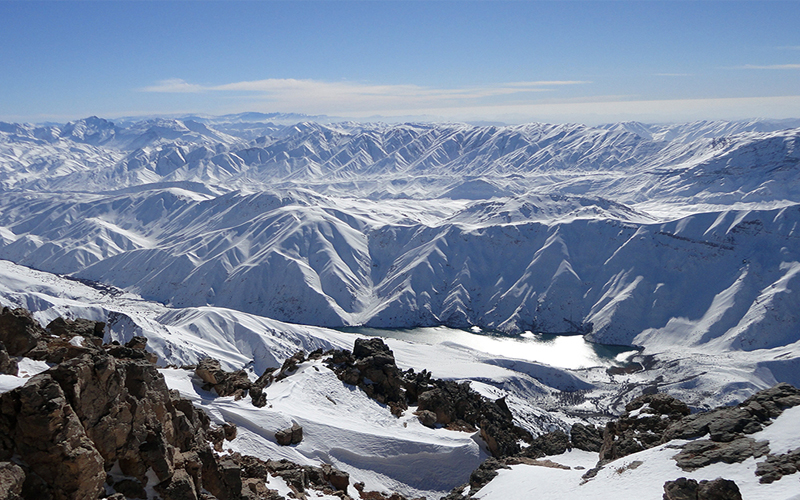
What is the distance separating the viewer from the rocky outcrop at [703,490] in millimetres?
22562

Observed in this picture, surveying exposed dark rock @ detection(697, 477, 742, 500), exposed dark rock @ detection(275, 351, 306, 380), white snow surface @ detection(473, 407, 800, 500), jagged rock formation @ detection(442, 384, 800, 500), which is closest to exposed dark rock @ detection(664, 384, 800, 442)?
jagged rock formation @ detection(442, 384, 800, 500)

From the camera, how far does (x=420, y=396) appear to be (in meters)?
60.4

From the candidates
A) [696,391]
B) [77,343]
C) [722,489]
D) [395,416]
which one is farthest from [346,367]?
[696,391]

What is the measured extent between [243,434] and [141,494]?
18.7m

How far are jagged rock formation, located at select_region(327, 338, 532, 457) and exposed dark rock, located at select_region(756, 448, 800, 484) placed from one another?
3045cm

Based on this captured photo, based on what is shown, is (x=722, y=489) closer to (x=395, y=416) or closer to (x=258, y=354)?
(x=395, y=416)

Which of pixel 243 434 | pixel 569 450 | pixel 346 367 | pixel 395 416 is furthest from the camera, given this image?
pixel 346 367

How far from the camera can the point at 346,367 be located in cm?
6350

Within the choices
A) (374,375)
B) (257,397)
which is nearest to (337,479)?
(257,397)

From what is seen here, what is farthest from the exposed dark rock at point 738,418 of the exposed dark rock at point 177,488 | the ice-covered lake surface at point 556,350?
the ice-covered lake surface at point 556,350

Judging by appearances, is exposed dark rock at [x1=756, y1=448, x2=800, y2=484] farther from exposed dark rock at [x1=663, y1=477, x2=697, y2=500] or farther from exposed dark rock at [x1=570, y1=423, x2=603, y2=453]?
exposed dark rock at [x1=570, y1=423, x2=603, y2=453]

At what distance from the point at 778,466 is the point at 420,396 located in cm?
3891

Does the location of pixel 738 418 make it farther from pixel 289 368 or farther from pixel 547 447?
pixel 289 368

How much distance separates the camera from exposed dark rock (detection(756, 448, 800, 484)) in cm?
2472
